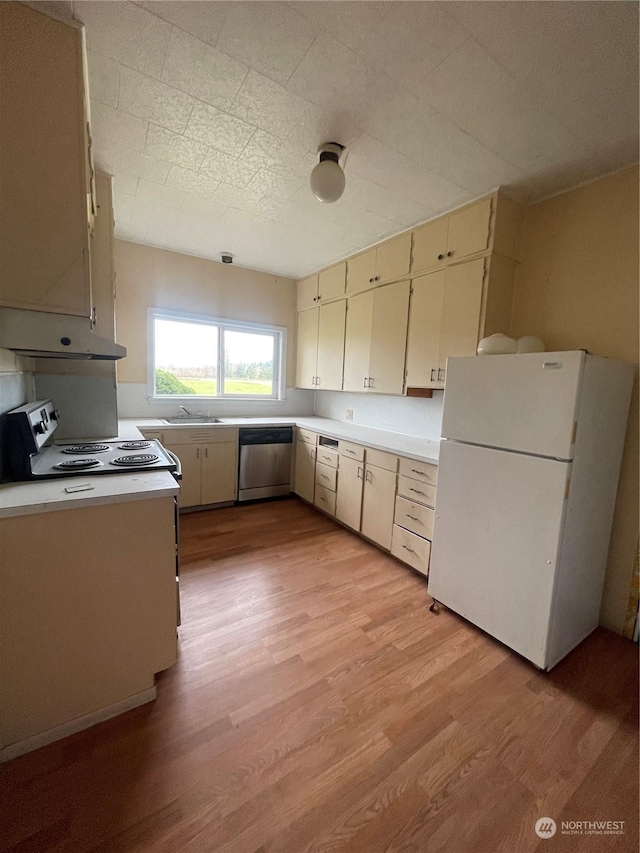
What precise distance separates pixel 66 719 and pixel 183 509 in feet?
7.01

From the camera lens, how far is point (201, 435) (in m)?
3.30

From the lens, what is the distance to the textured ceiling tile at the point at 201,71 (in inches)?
52.1

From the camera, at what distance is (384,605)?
2.12 m

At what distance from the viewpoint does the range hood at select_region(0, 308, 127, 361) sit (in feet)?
4.34

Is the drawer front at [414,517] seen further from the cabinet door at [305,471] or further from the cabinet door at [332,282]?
the cabinet door at [332,282]

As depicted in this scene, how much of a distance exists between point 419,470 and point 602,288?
5.04 ft

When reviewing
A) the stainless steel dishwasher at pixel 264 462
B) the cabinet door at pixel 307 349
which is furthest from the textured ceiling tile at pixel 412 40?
the stainless steel dishwasher at pixel 264 462

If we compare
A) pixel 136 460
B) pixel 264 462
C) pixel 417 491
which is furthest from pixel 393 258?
pixel 136 460

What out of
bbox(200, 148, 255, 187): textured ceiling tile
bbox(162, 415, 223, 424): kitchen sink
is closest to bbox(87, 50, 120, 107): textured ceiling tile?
bbox(200, 148, 255, 187): textured ceiling tile

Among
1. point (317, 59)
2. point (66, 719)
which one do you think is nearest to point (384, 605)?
point (66, 719)

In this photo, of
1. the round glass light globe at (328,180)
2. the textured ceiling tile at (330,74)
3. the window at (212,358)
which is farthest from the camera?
the window at (212,358)

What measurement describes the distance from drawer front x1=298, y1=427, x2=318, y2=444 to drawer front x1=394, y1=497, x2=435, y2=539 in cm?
123

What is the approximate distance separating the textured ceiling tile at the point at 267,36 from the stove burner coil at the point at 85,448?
201 cm
